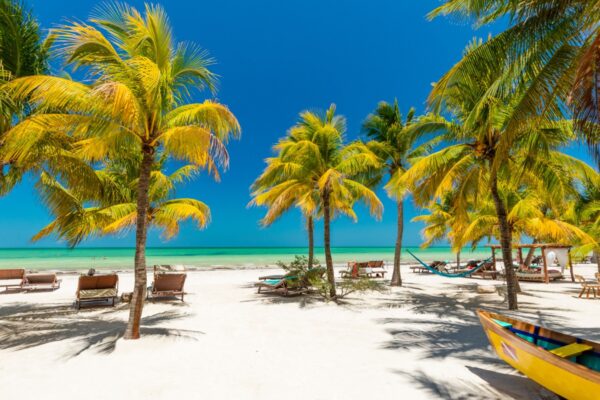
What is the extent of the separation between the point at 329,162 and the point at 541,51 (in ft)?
21.0

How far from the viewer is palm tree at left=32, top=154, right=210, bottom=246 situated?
7.07 metres

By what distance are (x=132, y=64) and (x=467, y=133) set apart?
8.05m

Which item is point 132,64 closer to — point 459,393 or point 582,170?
point 459,393

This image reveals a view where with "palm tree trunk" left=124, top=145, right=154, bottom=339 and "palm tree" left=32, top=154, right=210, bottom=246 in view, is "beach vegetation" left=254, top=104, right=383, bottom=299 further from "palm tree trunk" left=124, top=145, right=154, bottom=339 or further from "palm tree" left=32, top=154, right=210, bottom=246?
"palm tree trunk" left=124, top=145, right=154, bottom=339

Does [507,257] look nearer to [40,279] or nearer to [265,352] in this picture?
[265,352]

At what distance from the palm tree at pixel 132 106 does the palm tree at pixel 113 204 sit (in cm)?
146

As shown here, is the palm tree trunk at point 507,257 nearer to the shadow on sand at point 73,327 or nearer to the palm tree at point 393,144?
the palm tree at point 393,144

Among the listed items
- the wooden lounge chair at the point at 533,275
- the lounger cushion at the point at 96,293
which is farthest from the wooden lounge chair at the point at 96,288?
the wooden lounge chair at the point at 533,275

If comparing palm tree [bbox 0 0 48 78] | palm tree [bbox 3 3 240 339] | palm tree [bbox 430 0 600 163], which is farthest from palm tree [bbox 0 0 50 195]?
palm tree [bbox 430 0 600 163]

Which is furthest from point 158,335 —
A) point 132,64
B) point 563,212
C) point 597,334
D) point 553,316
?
point 563,212

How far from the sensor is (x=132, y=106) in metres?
4.82

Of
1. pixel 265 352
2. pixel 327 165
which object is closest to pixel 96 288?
pixel 265 352

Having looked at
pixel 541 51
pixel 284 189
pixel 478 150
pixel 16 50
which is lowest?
pixel 284 189

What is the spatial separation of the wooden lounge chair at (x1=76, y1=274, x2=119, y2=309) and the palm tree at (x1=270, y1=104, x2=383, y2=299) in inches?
240
